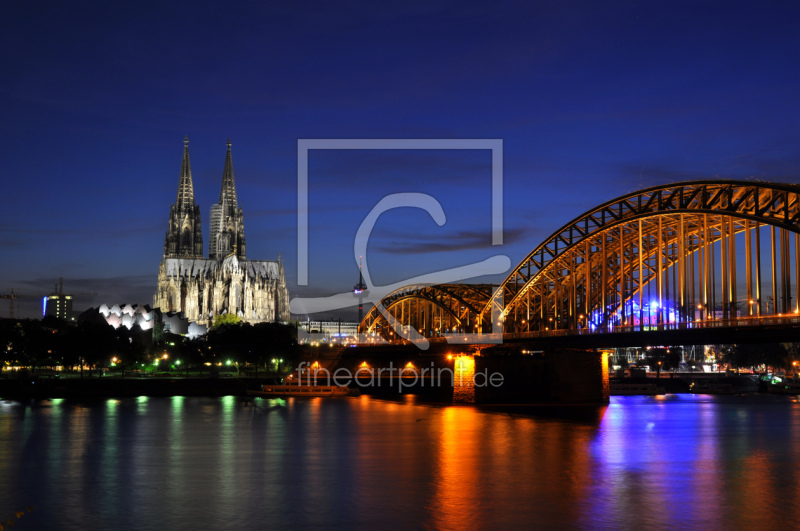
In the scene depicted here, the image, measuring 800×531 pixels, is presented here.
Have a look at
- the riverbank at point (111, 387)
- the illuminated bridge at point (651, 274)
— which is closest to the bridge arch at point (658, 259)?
the illuminated bridge at point (651, 274)

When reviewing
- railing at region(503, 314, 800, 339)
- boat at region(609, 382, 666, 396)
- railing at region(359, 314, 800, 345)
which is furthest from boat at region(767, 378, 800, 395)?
railing at region(503, 314, 800, 339)

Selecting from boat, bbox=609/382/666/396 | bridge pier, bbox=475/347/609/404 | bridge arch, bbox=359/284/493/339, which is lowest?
boat, bbox=609/382/666/396

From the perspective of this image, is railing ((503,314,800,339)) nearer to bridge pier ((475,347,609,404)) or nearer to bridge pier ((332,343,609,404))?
bridge pier ((475,347,609,404))

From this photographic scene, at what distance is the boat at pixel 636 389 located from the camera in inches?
5753

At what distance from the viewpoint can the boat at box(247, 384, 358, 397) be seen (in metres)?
127

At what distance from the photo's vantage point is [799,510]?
133 feet

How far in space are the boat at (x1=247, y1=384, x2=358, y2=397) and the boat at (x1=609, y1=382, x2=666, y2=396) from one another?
4234 cm

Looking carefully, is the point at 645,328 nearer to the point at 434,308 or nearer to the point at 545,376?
the point at 545,376

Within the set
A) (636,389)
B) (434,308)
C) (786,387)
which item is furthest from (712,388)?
(434,308)

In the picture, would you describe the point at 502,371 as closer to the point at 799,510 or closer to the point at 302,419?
the point at 302,419

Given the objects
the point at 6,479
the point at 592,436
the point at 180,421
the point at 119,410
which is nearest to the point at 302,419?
the point at 180,421

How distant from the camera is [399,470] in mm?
53281

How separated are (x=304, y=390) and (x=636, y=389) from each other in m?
53.3

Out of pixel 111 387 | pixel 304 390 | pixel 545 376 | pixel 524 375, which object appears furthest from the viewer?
pixel 304 390
